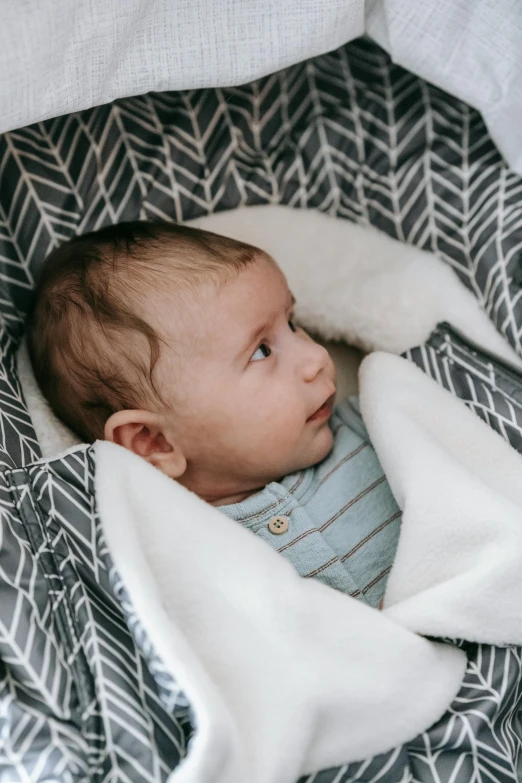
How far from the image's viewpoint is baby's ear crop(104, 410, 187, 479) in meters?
1.10

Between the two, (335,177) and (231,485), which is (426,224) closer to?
(335,177)

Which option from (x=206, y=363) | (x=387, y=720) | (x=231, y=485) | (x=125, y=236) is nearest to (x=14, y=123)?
(x=125, y=236)

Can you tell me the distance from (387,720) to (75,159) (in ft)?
2.96

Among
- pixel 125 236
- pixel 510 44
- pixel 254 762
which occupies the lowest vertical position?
pixel 254 762

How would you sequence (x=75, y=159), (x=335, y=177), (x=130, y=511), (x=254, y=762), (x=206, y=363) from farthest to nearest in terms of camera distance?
(x=335, y=177), (x=75, y=159), (x=206, y=363), (x=130, y=511), (x=254, y=762)

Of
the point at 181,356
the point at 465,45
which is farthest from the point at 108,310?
the point at 465,45

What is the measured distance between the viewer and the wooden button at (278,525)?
1120 mm

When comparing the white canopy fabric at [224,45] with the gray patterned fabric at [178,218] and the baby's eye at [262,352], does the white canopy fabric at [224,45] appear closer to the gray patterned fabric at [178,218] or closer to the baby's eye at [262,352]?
the gray patterned fabric at [178,218]

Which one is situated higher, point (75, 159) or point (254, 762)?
point (75, 159)

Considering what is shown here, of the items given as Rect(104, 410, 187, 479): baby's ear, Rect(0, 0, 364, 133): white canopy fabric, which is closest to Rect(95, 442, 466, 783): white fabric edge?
Rect(104, 410, 187, 479): baby's ear

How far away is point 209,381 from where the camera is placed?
111 centimetres

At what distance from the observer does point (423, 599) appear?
A: 38.4 inches

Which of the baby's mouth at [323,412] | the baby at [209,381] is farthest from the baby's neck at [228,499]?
the baby's mouth at [323,412]

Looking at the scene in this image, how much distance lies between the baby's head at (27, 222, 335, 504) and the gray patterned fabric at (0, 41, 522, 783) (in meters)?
0.10
